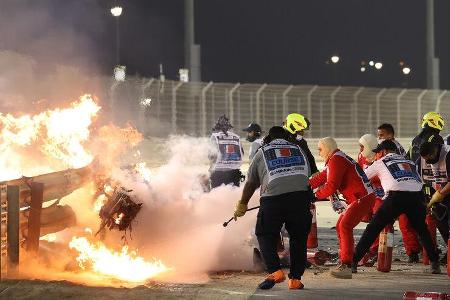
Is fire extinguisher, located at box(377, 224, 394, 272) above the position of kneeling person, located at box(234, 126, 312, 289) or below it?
below

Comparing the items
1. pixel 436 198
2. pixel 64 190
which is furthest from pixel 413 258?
pixel 64 190

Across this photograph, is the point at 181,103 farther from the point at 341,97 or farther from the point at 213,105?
the point at 341,97

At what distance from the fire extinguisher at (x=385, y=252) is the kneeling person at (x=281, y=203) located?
1.63m

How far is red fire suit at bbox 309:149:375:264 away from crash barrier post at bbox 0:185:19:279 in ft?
10.5

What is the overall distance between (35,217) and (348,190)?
11.1 ft

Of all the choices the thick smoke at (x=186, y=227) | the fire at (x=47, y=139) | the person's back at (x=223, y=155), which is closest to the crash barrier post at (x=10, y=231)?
the thick smoke at (x=186, y=227)

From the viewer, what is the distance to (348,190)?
9469 mm

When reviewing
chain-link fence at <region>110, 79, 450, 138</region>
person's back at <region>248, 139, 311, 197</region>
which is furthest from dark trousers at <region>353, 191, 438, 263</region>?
chain-link fence at <region>110, 79, 450, 138</region>

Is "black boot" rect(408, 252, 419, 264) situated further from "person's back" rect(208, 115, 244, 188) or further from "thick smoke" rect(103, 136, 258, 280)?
"person's back" rect(208, 115, 244, 188)

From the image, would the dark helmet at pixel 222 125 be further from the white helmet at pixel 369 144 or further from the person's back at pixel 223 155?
the white helmet at pixel 369 144

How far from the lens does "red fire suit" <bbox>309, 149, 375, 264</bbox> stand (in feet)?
30.7

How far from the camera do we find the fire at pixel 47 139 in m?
10.5

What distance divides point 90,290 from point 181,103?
67.7 feet

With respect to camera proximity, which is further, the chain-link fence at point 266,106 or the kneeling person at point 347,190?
the chain-link fence at point 266,106
